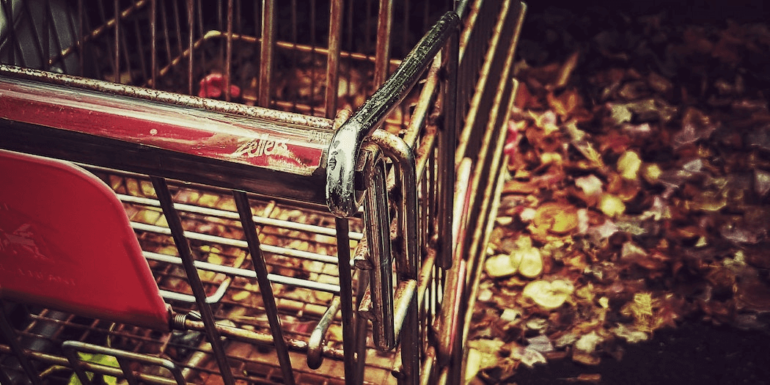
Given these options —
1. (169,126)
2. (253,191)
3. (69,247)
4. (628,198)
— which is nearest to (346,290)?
(253,191)

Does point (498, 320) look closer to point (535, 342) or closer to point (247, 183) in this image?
point (535, 342)

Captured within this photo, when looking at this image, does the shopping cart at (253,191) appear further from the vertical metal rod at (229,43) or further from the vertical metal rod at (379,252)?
the vertical metal rod at (229,43)

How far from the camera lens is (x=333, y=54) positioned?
6.76 feet

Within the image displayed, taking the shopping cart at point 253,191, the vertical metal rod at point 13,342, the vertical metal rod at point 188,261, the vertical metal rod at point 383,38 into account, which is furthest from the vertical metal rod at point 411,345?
the vertical metal rod at point 383,38

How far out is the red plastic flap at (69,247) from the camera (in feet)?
3.32

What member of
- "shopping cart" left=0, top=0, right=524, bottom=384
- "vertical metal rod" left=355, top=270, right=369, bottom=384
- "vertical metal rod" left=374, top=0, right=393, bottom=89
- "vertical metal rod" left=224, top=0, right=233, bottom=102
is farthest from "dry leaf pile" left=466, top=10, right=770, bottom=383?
"vertical metal rod" left=224, top=0, right=233, bottom=102

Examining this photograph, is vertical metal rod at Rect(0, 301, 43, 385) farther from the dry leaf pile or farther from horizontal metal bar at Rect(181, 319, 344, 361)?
the dry leaf pile

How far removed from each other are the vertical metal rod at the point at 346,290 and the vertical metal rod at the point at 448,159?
374 millimetres

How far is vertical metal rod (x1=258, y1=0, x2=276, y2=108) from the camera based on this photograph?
203cm

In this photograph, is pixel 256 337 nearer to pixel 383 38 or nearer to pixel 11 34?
Result: pixel 383 38

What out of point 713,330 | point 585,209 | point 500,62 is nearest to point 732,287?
point 713,330

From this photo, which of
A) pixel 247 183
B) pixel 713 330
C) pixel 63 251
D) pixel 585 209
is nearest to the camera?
pixel 247 183

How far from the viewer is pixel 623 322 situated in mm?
2342

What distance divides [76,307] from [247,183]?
59cm
